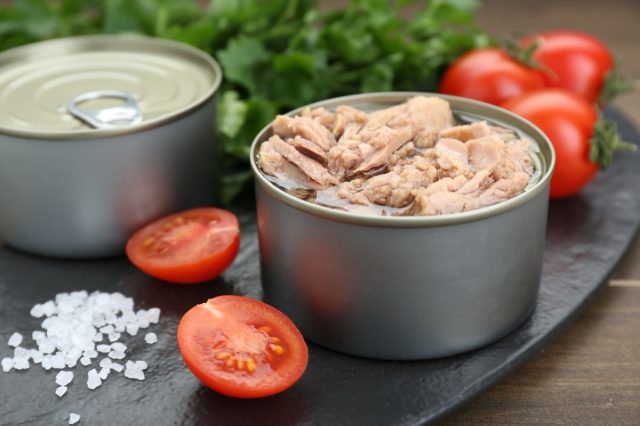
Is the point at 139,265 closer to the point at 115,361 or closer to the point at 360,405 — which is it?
the point at 115,361

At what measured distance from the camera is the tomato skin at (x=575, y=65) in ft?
12.4

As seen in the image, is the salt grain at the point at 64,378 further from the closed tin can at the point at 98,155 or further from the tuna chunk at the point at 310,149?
the tuna chunk at the point at 310,149

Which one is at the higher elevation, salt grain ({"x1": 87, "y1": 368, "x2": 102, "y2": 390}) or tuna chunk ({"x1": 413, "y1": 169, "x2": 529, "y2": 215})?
tuna chunk ({"x1": 413, "y1": 169, "x2": 529, "y2": 215})

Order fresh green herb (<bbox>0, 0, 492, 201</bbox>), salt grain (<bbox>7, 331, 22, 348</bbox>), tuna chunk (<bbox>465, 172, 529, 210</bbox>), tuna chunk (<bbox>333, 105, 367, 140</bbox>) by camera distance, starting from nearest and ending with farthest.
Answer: tuna chunk (<bbox>465, 172, 529, 210</bbox>)
salt grain (<bbox>7, 331, 22, 348</bbox>)
tuna chunk (<bbox>333, 105, 367, 140</bbox>)
fresh green herb (<bbox>0, 0, 492, 201</bbox>)

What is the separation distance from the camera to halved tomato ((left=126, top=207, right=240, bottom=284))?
269 centimetres

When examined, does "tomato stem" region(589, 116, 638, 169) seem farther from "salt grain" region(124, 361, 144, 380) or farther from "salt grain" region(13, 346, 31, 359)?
"salt grain" region(13, 346, 31, 359)

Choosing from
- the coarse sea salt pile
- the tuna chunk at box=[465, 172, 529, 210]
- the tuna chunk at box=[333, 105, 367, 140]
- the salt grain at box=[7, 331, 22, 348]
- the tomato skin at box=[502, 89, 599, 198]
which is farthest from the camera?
the tomato skin at box=[502, 89, 599, 198]

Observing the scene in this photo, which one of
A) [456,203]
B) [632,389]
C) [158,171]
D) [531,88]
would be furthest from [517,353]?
[531,88]

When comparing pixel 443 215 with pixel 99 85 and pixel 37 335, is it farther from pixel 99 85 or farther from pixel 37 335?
pixel 99 85

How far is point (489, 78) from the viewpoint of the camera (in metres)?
3.57

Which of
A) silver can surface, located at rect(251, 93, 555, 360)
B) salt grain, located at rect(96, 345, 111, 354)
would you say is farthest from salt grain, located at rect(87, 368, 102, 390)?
silver can surface, located at rect(251, 93, 555, 360)

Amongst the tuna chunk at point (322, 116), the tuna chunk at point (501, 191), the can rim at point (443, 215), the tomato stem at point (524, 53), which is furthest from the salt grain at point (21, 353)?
the tomato stem at point (524, 53)

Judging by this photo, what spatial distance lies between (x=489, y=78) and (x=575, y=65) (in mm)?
471

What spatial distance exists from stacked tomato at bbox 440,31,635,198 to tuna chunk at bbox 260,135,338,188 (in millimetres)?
1115
